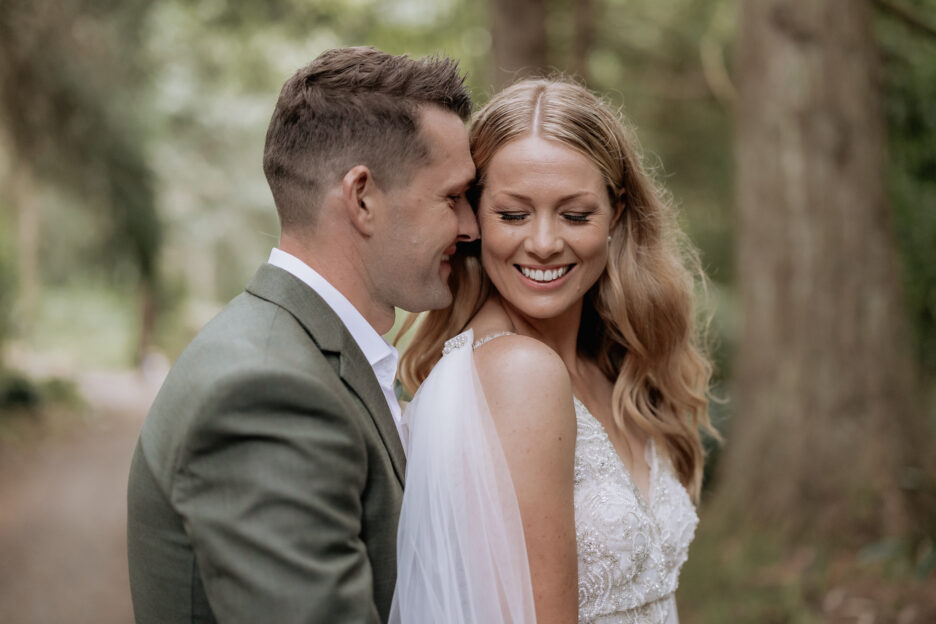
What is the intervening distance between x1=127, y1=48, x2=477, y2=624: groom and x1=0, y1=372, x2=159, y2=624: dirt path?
5543 mm

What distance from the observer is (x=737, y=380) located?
602 centimetres

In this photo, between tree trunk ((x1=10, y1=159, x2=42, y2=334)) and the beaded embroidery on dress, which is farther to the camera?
tree trunk ((x1=10, y1=159, x2=42, y2=334))

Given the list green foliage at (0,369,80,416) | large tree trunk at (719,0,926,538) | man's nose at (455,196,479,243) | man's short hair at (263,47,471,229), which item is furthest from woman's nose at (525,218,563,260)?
green foliage at (0,369,80,416)

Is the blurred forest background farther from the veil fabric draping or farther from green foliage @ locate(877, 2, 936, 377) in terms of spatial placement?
the veil fabric draping

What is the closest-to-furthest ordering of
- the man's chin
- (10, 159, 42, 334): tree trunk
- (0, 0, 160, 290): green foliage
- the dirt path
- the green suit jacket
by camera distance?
the green suit jacket → the man's chin → the dirt path → (0, 0, 160, 290): green foliage → (10, 159, 42, 334): tree trunk

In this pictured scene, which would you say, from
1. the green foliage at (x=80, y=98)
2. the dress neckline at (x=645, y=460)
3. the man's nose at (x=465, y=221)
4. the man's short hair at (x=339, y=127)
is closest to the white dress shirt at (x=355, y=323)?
the man's short hair at (x=339, y=127)

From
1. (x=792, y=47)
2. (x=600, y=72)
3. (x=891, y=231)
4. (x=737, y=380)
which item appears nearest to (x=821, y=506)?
(x=737, y=380)

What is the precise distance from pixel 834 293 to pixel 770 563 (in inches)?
64.8

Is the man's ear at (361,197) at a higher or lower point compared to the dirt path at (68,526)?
higher

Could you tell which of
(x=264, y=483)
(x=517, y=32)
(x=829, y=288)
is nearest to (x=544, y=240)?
(x=264, y=483)

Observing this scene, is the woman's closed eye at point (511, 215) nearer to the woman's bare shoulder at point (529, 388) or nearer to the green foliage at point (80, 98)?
the woman's bare shoulder at point (529, 388)

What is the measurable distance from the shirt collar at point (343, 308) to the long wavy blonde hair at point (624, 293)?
1.75ft

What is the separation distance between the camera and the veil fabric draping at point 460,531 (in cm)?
198

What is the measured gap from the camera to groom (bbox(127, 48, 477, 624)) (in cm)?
162
